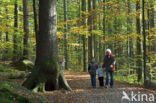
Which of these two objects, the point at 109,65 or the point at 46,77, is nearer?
the point at 46,77

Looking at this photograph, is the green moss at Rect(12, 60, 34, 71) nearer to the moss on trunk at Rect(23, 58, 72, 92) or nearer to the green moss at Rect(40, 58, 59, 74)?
the moss on trunk at Rect(23, 58, 72, 92)

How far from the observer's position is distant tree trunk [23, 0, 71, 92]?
6.93 metres

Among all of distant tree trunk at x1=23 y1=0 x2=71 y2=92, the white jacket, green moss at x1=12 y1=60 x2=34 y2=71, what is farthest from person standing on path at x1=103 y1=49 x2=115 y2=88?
green moss at x1=12 y1=60 x2=34 y2=71

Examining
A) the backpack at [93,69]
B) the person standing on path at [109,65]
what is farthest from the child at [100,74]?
the person standing on path at [109,65]

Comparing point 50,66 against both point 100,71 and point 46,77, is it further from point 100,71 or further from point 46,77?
point 100,71

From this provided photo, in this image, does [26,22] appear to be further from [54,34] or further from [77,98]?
[77,98]

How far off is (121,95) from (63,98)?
2580 millimetres

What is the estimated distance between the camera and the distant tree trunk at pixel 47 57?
6.93m

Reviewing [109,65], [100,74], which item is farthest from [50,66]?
[109,65]

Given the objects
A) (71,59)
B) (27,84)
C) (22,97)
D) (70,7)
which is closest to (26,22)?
(27,84)

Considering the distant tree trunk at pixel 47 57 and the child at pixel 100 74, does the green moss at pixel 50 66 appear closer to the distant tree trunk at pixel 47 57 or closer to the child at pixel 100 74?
the distant tree trunk at pixel 47 57

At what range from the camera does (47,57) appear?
23.2 feet

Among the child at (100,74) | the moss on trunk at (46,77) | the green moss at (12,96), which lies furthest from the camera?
the child at (100,74)

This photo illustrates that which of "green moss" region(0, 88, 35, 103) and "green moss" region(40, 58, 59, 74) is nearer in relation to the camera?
"green moss" region(0, 88, 35, 103)
